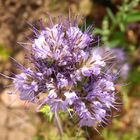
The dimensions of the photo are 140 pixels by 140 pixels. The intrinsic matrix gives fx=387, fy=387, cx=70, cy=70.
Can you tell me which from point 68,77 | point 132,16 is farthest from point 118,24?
point 68,77

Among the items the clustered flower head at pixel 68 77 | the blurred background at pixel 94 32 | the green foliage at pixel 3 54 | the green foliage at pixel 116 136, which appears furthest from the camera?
the green foliage at pixel 3 54

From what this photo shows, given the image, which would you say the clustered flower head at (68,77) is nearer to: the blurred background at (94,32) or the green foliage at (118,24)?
the blurred background at (94,32)

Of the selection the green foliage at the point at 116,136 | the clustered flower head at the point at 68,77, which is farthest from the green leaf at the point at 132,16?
the clustered flower head at the point at 68,77

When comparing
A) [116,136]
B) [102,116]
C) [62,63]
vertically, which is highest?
[62,63]

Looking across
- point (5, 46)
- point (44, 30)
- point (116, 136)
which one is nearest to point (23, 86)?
point (44, 30)

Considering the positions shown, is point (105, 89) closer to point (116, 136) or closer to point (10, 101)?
point (116, 136)

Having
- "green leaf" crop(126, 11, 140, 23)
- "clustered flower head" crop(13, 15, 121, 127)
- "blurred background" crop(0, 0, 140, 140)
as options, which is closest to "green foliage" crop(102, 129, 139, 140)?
"blurred background" crop(0, 0, 140, 140)

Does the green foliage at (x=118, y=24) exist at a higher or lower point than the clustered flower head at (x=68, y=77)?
higher
